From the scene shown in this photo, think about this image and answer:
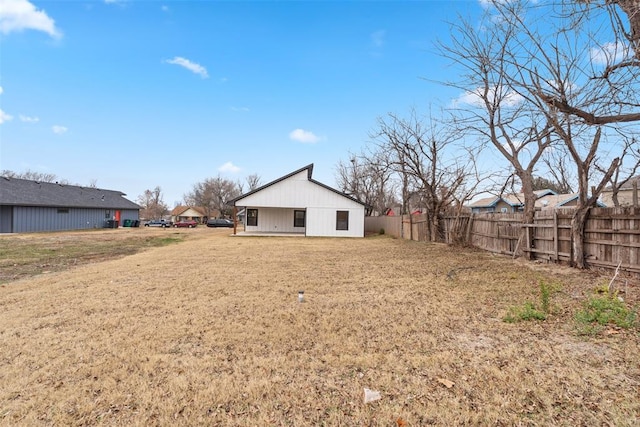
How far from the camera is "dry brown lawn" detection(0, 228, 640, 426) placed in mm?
2246

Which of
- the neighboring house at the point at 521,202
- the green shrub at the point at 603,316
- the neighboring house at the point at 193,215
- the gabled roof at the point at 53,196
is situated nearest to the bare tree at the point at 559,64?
the green shrub at the point at 603,316

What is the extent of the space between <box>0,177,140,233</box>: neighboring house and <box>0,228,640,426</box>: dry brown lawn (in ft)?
84.2

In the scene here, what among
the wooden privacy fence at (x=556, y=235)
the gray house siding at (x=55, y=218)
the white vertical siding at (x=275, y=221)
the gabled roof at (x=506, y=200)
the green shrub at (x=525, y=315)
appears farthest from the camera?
the gabled roof at (x=506, y=200)

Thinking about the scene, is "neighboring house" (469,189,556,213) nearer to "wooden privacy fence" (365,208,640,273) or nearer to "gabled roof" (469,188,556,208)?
"gabled roof" (469,188,556,208)

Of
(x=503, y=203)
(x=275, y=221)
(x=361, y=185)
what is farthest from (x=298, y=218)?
(x=503, y=203)

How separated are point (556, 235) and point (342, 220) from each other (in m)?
14.2

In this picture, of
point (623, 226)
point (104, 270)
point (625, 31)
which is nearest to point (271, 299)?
point (104, 270)

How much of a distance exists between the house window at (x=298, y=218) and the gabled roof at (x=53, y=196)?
20.6 metres

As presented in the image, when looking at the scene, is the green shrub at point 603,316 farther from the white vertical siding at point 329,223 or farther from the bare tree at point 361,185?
the bare tree at point 361,185

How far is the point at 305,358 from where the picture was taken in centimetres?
310

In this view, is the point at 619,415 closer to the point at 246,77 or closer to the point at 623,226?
the point at 623,226

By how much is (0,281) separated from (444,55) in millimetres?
10858

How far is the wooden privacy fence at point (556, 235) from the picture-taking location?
22.0 ft

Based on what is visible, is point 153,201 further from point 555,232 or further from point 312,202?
point 555,232
